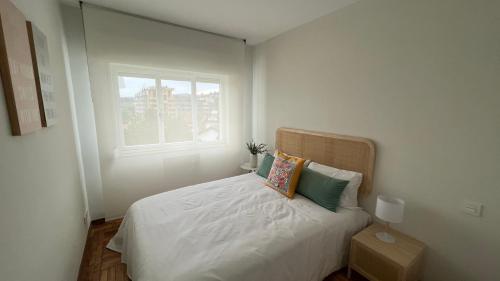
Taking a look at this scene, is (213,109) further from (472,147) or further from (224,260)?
(472,147)

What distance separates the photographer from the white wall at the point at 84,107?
2.28m

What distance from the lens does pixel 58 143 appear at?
1525 mm

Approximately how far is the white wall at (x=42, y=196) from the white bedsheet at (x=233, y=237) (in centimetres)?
43

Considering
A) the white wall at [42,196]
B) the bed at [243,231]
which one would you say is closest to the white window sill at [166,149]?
the white wall at [42,196]

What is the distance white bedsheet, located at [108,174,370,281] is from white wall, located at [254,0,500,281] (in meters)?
0.55

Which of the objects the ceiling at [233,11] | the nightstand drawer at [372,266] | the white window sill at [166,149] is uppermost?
the ceiling at [233,11]

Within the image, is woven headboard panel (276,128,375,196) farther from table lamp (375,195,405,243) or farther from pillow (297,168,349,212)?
table lamp (375,195,405,243)

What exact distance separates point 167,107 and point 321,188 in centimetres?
229

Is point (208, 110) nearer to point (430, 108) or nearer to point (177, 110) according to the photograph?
point (177, 110)

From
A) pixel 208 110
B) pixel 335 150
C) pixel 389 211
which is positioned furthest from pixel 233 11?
pixel 389 211

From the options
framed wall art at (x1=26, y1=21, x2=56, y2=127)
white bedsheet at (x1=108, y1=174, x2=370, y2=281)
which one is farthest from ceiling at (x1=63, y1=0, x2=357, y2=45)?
white bedsheet at (x1=108, y1=174, x2=370, y2=281)

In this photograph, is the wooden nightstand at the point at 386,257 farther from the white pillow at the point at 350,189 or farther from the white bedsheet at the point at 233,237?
the white pillow at the point at 350,189

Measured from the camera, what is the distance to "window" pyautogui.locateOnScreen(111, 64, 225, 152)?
8.57ft

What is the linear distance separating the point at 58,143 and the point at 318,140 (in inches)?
97.3
